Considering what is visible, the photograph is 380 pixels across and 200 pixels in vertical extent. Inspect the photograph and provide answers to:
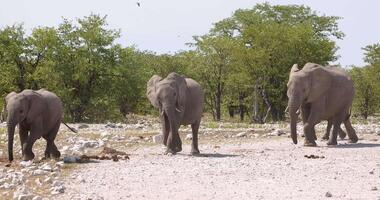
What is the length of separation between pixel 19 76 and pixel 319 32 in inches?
1365

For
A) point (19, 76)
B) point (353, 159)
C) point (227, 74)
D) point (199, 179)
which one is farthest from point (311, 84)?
point (227, 74)

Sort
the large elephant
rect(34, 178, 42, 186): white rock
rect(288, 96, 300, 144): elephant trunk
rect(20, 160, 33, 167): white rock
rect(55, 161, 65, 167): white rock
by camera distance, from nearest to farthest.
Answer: rect(34, 178, 42, 186): white rock
rect(55, 161, 65, 167): white rock
rect(20, 160, 33, 167): white rock
rect(288, 96, 300, 144): elephant trunk
the large elephant

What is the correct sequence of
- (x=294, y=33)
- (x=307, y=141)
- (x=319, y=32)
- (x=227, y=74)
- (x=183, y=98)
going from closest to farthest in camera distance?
(x=183, y=98) → (x=307, y=141) → (x=294, y=33) → (x=227, y=74) → (x=319, y=32)

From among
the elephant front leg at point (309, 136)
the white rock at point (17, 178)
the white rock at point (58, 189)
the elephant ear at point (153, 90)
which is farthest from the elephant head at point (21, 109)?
the elephant front leg at point (309, 136)

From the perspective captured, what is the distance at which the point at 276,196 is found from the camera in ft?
39.3

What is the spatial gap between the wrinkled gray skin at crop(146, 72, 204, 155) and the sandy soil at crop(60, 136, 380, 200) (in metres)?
0.91

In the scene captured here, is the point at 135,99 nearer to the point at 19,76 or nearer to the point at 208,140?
the point at 19,76

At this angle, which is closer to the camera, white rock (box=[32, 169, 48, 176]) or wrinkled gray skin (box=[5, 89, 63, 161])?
white rock (box=[32, 169, 48, 176])

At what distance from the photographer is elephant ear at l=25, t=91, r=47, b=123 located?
61.8 ft

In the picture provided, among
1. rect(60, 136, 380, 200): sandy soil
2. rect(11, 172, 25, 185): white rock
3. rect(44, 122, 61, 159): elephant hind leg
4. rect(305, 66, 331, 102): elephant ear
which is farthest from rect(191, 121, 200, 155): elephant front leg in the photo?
rect(11, 172, 25, 185): white rock

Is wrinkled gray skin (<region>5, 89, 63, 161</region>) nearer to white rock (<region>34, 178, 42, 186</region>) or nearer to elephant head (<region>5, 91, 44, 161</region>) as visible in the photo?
elephant head (<region>5, 91, 44, 161</region>)

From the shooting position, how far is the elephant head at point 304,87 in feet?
75.6

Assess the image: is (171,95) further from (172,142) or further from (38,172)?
(38,172)

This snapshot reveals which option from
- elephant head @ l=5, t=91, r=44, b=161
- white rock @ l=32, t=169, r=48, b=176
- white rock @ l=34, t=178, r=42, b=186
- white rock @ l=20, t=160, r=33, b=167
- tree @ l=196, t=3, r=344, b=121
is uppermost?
tree @ l=196, t=3, r=344, b=121
